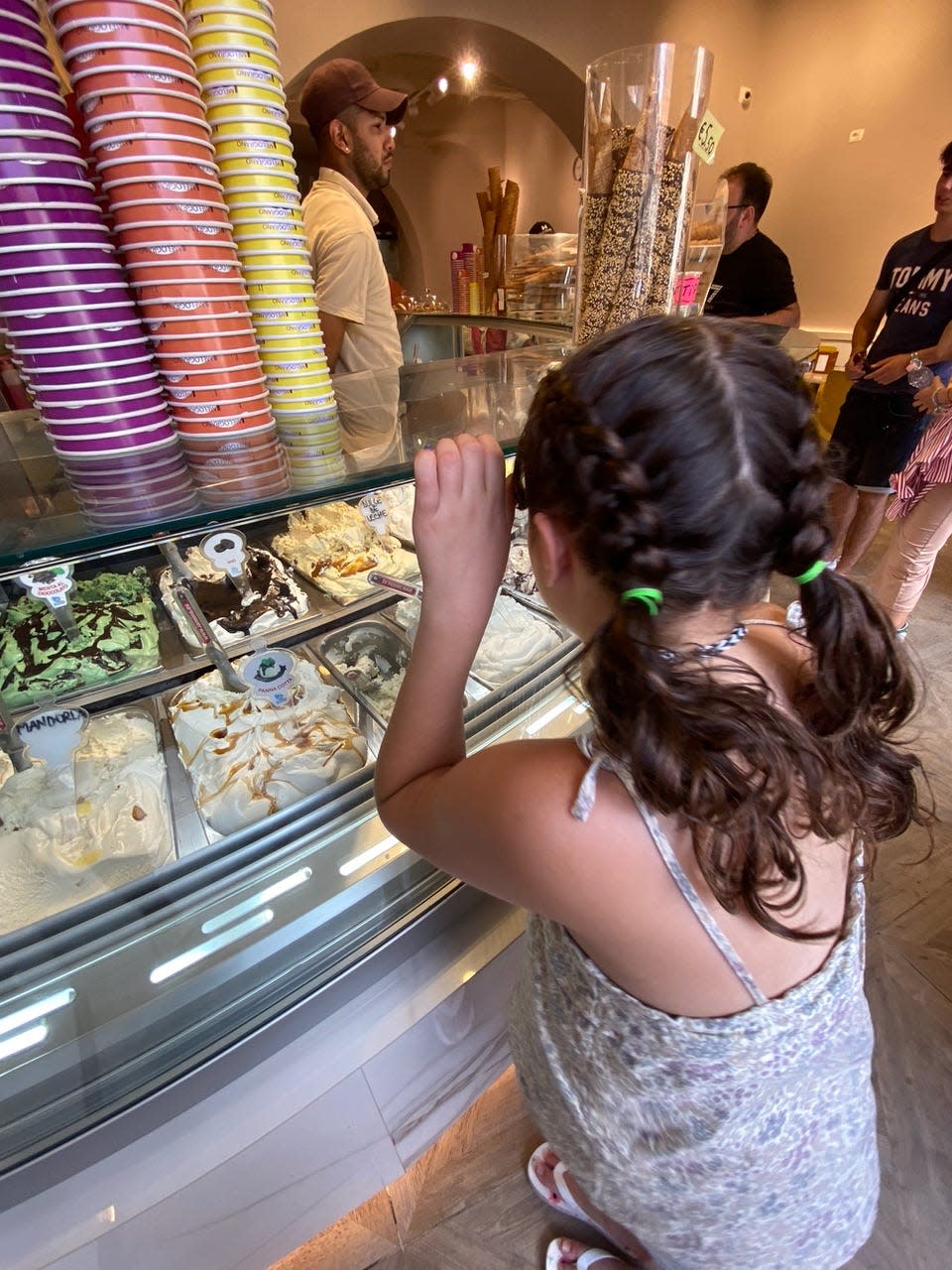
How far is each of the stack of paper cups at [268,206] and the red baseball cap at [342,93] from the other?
1.64 metres

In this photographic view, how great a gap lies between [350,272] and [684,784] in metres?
2.05

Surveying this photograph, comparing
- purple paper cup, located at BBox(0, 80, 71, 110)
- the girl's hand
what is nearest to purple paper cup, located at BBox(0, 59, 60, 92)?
purple paper cup, located at BBox(0, 80, 71, 110)

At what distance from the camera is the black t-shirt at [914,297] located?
3.01m

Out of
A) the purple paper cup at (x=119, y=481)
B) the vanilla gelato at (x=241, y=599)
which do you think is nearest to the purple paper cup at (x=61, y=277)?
the purple paper cup at (x=119, y=481)

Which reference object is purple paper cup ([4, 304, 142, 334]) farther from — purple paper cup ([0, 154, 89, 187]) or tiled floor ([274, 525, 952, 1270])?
tiled floor ([274, 525, 952, 1270])

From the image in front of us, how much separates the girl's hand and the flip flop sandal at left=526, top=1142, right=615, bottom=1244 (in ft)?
4.65

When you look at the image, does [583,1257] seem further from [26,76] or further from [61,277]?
[26,76]

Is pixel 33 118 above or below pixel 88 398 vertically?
above

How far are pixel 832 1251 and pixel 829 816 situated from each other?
36.3 inches

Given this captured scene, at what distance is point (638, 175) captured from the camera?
1.17 metres

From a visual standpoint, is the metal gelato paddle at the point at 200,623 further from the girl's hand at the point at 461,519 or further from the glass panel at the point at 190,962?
the girl's hand at the point at 461,519

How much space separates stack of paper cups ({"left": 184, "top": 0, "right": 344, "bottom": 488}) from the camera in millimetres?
749

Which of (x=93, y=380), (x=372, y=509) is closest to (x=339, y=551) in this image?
(x=372, y=509)

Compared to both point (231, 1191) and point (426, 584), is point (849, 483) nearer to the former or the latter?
point (426, 584)
